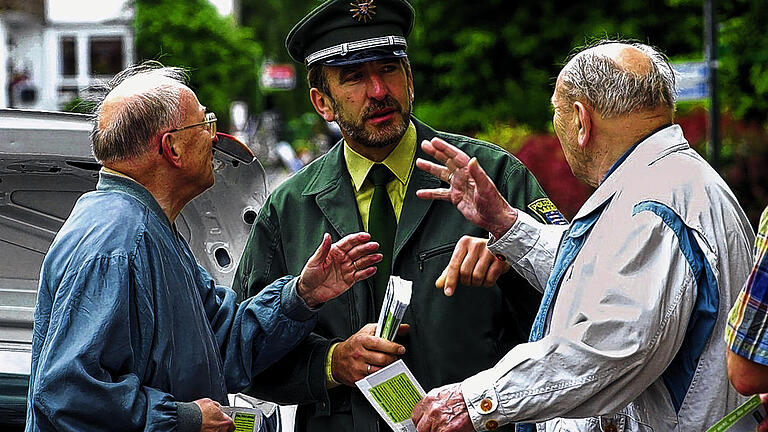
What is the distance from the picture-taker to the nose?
378cm

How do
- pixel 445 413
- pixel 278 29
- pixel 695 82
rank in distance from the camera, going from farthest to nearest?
pixel 278 29
pixel 695 82
pixel 445 413

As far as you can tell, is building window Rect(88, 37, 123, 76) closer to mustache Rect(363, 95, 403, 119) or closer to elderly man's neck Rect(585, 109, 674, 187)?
mustache Rect(363, 95, 403, 119)

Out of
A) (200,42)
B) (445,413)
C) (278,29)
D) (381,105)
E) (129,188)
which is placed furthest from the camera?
(278,29)

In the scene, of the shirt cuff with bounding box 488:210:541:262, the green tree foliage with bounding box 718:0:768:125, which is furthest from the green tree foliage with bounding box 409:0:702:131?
the shirt cuff with bounding box 488:210:541:262

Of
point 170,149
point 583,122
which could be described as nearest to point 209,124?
point 170,149

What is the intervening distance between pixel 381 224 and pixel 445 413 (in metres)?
0.95

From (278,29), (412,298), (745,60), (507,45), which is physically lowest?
(412,298)

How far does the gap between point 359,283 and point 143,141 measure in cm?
93

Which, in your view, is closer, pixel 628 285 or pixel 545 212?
pixel 628 285

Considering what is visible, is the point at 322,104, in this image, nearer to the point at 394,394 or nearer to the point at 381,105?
the point at 381,105

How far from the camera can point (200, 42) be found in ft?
119

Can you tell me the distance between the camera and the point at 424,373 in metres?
3.68

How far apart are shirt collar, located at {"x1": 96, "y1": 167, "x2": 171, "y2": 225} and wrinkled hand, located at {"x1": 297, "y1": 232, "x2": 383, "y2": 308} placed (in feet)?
1.82

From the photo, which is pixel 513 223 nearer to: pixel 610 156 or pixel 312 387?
pixel 610 156
